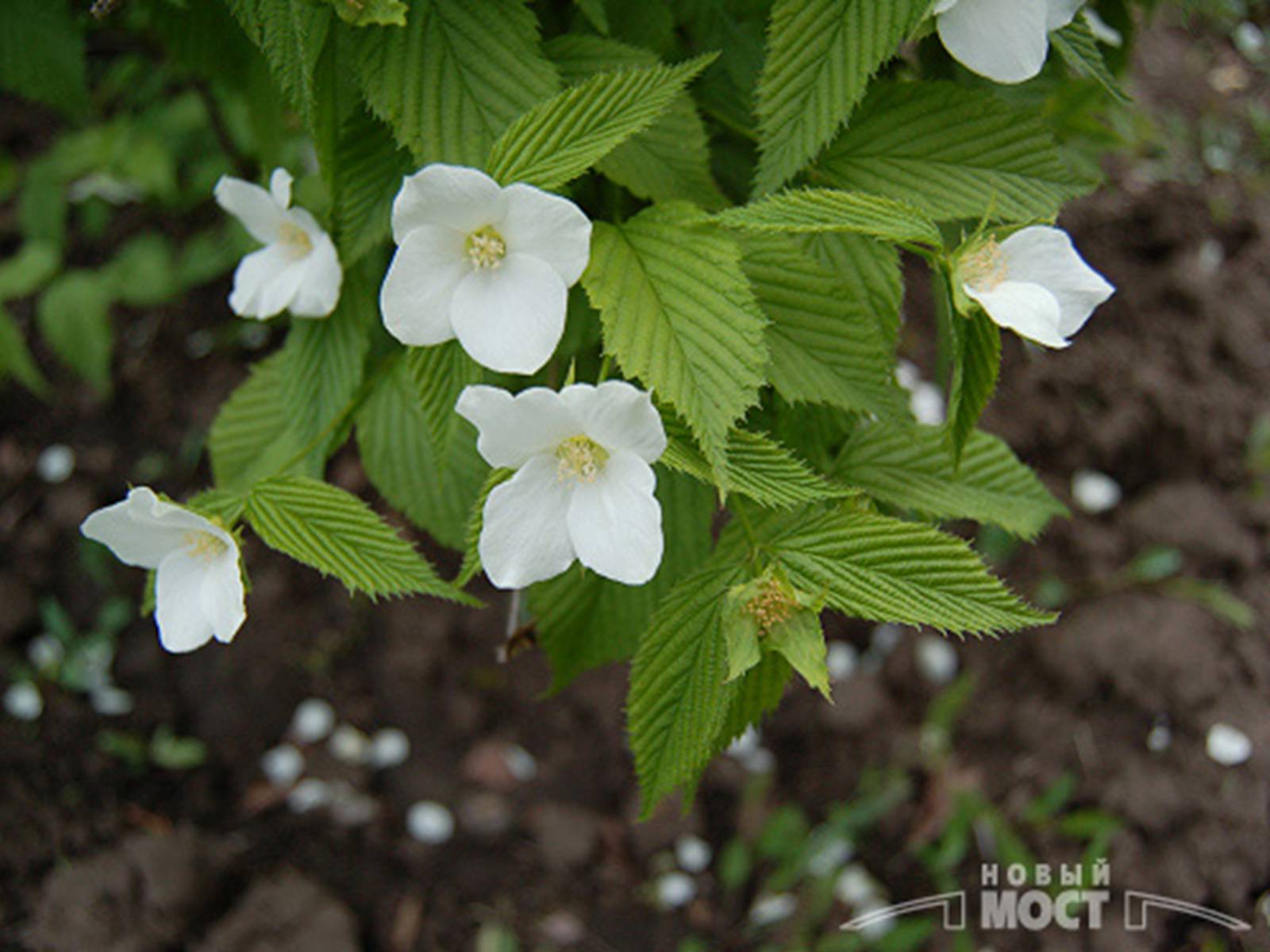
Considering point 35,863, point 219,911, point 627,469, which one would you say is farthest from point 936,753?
point 35,863

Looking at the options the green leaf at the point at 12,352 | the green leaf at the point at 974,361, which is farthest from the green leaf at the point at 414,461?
the green leaf at the point at 12,352

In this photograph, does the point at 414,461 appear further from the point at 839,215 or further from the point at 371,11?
the point at 839,215

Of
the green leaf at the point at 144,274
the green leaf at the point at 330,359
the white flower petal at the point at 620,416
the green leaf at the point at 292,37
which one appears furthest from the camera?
the green leaf at the point at 144,274

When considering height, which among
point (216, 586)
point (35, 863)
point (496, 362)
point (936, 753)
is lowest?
point (936, 753)

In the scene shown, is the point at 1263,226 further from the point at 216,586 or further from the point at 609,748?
the point at 216,586

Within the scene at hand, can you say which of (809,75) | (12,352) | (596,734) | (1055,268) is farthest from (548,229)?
(12,352)

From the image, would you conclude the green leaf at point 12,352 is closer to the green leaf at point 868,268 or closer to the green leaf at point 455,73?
the green leaf at point 455,73

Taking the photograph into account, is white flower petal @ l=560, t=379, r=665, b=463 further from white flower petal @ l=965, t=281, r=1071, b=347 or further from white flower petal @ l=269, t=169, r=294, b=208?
white flower petal @ l=269, t=169, r=294, b=208
